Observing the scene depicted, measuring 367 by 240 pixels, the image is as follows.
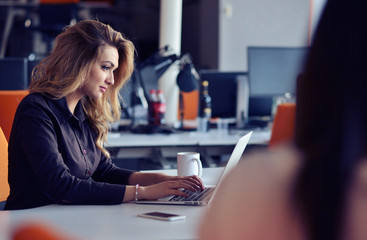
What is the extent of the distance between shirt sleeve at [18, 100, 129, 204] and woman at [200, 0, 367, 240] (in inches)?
45.1

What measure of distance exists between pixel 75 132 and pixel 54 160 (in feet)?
0.99

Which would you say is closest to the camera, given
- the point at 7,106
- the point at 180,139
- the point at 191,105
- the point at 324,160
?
the point at 324,160

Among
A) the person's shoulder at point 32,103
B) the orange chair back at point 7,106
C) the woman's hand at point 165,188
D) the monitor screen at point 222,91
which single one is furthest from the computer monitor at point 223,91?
the woman's hand at point 165,188

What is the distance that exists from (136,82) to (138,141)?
732 mm

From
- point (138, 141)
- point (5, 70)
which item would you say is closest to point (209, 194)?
point (138, 141)

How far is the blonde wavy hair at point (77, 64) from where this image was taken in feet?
6.33

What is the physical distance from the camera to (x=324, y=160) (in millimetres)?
472

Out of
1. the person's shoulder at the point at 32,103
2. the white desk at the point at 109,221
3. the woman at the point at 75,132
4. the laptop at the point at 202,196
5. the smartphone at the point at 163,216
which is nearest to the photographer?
the white desk at the point at 109,221

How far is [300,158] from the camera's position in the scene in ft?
1.61

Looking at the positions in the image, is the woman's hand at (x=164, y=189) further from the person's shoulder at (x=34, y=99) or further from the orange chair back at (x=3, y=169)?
the orange chair back at (x=3, y=169)

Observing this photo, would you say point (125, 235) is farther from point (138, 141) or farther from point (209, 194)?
point (138, 141)

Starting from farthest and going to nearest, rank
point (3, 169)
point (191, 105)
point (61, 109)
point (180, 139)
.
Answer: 1. point (191, 105)
2. point (180, 139)
3. point (3, 169)
4. point (61, 109)

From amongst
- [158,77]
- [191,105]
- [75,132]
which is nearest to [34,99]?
[75,132]

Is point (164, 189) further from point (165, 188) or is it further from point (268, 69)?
point (268, 69)
